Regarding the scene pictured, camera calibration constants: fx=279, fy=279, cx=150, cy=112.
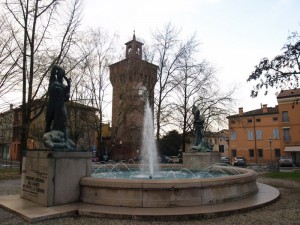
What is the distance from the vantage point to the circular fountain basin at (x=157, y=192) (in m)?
7.57

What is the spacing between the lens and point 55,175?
26.9ft

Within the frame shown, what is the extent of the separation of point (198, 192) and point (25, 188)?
5.74 m

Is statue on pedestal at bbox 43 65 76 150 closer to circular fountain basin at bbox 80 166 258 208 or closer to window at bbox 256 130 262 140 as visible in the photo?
circular fountain basin at bbox 80 166 258 208

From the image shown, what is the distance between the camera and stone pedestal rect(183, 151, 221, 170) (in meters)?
17.2

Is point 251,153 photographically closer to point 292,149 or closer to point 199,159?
point 292,149

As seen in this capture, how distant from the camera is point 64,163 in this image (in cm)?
841

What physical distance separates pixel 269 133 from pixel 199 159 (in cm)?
4308

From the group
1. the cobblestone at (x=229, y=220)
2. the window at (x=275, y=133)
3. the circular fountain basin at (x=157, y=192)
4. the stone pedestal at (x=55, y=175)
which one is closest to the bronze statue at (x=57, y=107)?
the stone pedestal at (x=55, y=175)

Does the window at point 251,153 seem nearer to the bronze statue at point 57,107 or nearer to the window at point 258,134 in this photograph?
the window at point 258,134

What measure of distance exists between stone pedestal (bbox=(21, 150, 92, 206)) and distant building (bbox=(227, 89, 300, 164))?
44.0 m

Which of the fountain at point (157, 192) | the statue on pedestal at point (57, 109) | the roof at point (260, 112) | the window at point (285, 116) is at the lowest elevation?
the fountain at point (157, 192)

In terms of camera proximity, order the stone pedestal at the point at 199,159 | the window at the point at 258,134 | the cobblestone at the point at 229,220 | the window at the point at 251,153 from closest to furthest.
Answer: the cobblestone at the point at 229,220, the stone pedestal at the point at 199,159, the window at the point at 251,153, the window at the point at 258,134

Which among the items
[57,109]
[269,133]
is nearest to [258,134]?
[269,133]

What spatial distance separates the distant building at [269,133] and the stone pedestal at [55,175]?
44003 millimetres
